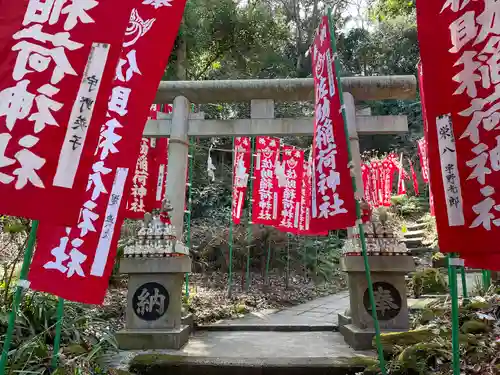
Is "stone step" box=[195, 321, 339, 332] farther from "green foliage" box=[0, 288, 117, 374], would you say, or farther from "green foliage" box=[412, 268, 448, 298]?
"green foliage" box=[412, 268, 448, 298]

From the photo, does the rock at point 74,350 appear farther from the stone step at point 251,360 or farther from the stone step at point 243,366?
the stone step at point 243,366

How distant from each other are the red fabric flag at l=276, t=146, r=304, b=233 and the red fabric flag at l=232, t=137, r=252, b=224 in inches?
33.0

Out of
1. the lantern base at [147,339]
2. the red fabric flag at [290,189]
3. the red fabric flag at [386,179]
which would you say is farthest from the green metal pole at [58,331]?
the red fabric flag at [386,179]

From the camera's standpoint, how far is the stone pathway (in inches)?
266

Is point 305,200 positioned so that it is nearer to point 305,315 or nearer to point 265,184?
point 265,184

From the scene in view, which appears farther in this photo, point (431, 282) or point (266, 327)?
point (431, 282)

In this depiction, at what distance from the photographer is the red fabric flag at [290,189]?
8.70 meters

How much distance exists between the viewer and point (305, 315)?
7.64 meters

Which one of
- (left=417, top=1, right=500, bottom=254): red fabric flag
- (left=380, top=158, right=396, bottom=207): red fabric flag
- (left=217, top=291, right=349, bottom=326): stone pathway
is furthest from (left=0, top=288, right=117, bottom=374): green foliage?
(left=380, top=158, right=396, bottom=207): red fabric flag

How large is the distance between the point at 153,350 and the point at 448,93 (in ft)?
13.7

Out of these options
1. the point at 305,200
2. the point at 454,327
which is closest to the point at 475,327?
the point at 454,327

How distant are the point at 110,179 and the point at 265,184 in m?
5.84

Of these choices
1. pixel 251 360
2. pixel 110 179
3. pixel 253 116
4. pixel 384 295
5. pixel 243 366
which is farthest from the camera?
pixel 253 116

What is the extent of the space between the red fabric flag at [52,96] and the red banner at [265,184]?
21.3 ft
